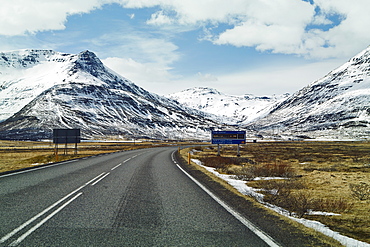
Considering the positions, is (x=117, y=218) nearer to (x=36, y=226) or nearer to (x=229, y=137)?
(x=36, y=226)

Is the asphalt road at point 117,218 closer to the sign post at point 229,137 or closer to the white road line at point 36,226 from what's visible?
the white road line at point 36,226

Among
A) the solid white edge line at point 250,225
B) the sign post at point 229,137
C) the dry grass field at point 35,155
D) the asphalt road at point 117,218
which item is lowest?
the dry grass field at point 35,155

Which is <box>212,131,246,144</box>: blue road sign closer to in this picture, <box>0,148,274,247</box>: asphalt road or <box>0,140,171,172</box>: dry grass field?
<box>0,140,171,172</box>: dry grass field

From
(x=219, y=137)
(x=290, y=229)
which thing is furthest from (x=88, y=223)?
(x=219, y=137)

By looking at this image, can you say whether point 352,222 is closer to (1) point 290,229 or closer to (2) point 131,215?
(1) point 290,229

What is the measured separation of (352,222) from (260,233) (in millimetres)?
2737

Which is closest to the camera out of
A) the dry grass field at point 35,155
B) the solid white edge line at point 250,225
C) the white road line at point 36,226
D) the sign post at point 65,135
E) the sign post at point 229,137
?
the white road line at point 36,226

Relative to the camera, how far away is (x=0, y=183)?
1173cm

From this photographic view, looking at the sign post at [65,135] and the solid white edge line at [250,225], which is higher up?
the sign post at [65,135]

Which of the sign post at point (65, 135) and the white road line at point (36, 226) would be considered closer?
the white road line at point (36, 226)

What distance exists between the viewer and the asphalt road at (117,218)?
5.21m

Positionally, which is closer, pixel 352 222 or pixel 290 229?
pixel 290 229

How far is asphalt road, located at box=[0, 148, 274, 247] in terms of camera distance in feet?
17.1

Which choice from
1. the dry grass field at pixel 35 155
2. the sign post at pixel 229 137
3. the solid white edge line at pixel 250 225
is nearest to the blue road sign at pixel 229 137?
the sign post at pixel 229 137
